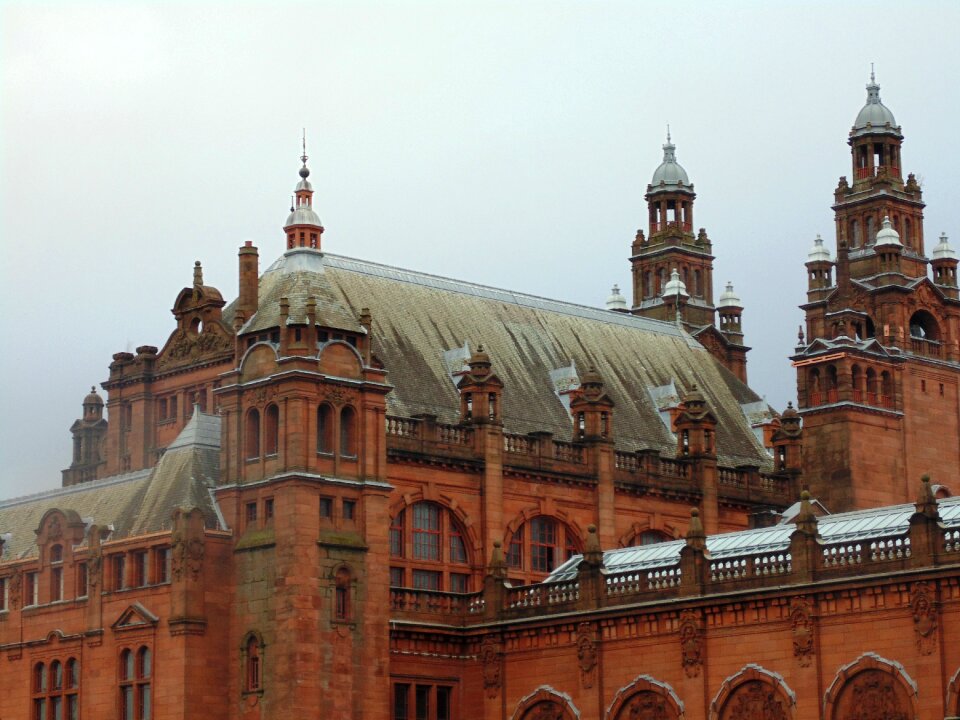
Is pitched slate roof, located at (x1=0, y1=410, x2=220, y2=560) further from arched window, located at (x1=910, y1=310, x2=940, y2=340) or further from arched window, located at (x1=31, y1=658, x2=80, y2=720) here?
arched window, located at (x1=910, y1=310, x2=940, y2=340)

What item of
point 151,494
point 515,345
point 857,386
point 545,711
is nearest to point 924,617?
point 545,711

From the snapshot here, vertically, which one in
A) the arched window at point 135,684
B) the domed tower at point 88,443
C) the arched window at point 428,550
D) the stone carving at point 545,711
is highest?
the domed tower at point 88,443

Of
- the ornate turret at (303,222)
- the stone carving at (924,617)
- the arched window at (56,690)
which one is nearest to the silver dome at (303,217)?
the ornate turret at (303,222)

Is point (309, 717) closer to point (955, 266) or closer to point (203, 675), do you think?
point (203, 675)

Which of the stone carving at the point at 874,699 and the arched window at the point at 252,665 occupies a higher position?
the arched window at the point at 252,665

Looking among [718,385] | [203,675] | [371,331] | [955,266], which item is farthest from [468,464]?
[955,266]

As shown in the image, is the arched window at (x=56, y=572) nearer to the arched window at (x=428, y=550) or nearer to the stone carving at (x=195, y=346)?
the stone carving at (x=195, y=346)

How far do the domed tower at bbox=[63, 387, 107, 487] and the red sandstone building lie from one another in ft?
0.87

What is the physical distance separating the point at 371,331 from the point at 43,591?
18.7 meters

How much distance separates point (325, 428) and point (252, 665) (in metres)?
Result: 9.77

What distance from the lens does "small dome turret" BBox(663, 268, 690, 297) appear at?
12788 cm

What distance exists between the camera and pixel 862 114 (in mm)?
120188

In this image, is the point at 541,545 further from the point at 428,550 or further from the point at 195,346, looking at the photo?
the point at 195,346

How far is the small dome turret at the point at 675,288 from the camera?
12788 centimetres
